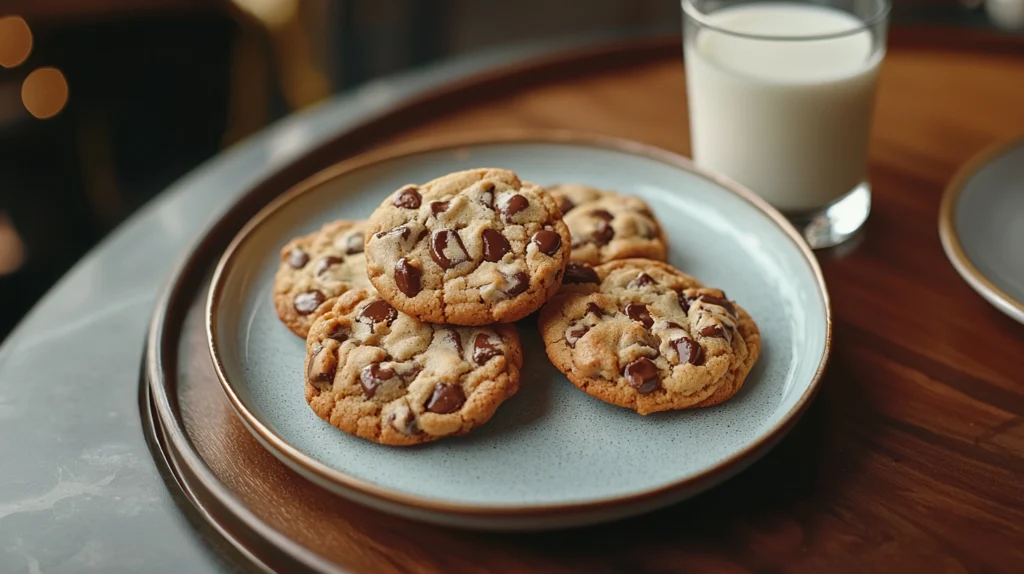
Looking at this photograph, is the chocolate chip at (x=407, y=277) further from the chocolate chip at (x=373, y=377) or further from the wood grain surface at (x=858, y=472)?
the wood grain surface at (x=858, y=472)

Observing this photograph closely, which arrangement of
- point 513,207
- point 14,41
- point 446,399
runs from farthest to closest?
point 14,41, point 513,207, point 446,399

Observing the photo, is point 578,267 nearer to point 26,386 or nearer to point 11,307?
point 26,386

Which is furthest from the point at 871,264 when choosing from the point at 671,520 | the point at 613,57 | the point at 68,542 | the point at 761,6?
the point at 68,542

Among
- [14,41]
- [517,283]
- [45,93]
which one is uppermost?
[517,283]

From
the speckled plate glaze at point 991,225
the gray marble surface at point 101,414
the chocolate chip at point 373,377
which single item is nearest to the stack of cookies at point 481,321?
the chocolate chip at point 373,377

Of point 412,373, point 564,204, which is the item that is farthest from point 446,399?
point 564,204

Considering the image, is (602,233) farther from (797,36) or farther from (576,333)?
(797,36)
